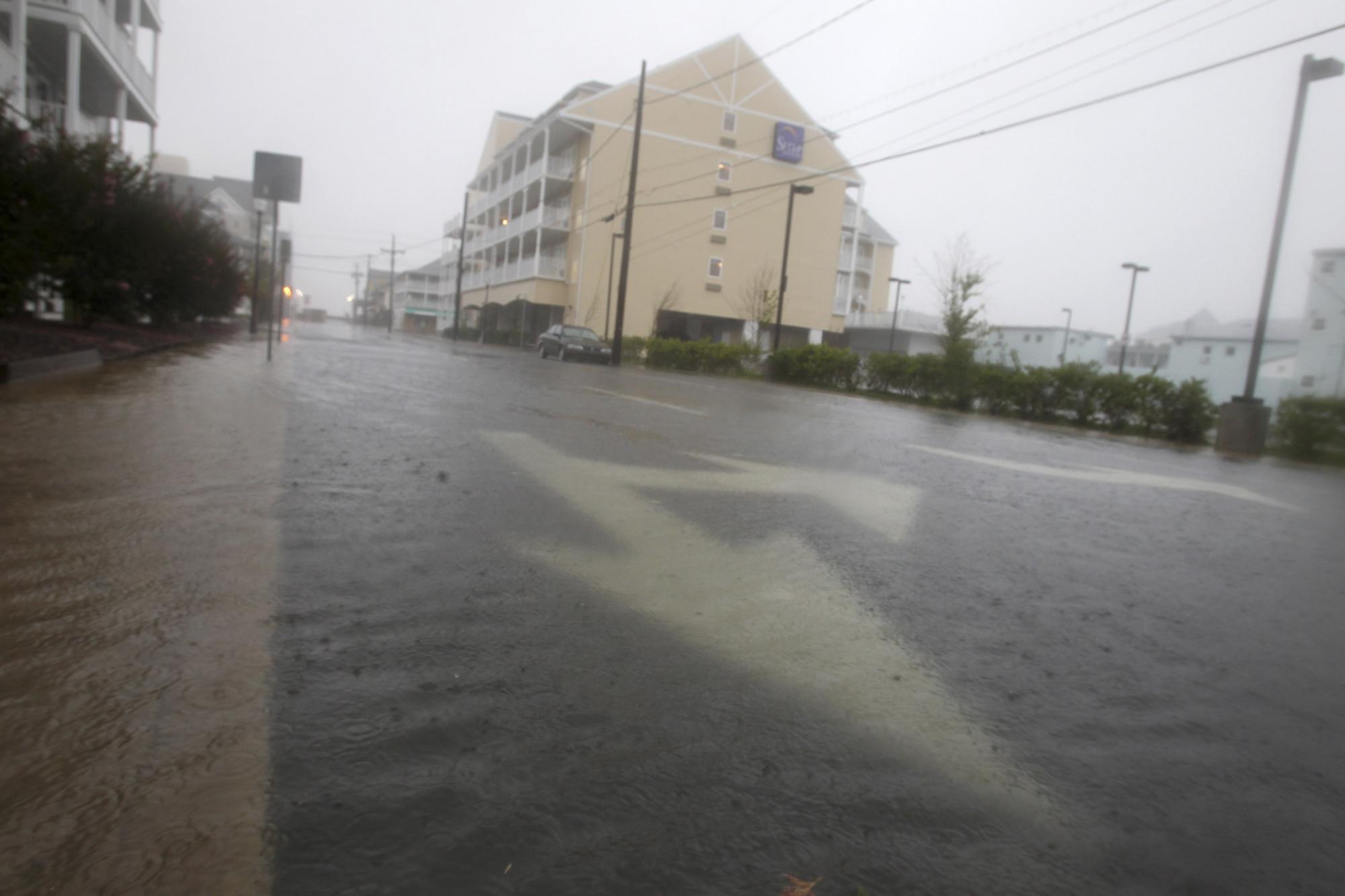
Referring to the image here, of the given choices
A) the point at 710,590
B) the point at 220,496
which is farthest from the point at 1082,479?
the point at 220,496

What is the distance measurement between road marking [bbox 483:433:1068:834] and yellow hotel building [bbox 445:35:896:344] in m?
38.0

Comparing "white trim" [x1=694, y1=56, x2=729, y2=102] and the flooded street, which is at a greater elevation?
"white trim" [x1=694, y1=56, x2=729, y2=102]

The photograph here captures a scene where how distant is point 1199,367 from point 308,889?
6189 cm

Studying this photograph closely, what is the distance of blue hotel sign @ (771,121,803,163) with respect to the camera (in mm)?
46844

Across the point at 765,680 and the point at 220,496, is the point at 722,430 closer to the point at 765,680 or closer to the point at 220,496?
the point at 220,496

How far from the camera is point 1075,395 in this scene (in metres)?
18.4

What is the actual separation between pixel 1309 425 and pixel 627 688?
631 inches

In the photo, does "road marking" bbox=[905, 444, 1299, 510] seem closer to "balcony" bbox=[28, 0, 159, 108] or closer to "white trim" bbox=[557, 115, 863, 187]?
"balcony" bbox=[28, 0, 159, 108]

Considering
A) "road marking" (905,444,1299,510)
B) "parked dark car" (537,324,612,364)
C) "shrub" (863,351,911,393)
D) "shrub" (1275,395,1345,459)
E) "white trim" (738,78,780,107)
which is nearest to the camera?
"road marking" (905,444,1299,510)

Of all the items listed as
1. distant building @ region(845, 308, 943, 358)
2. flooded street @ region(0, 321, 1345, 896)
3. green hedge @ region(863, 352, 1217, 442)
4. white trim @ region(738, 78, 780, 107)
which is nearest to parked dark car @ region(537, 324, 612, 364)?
green hedge @ region(863, 352, 1217, 442)

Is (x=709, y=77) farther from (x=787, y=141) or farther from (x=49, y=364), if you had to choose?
(x=49, y=364)

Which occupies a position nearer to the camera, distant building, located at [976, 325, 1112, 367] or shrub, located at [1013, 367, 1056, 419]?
shrub, located at [1013, 367, 1056, 419]

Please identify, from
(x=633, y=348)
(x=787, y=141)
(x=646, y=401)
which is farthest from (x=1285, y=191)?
(x=787, y=141)

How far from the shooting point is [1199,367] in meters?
53.3
